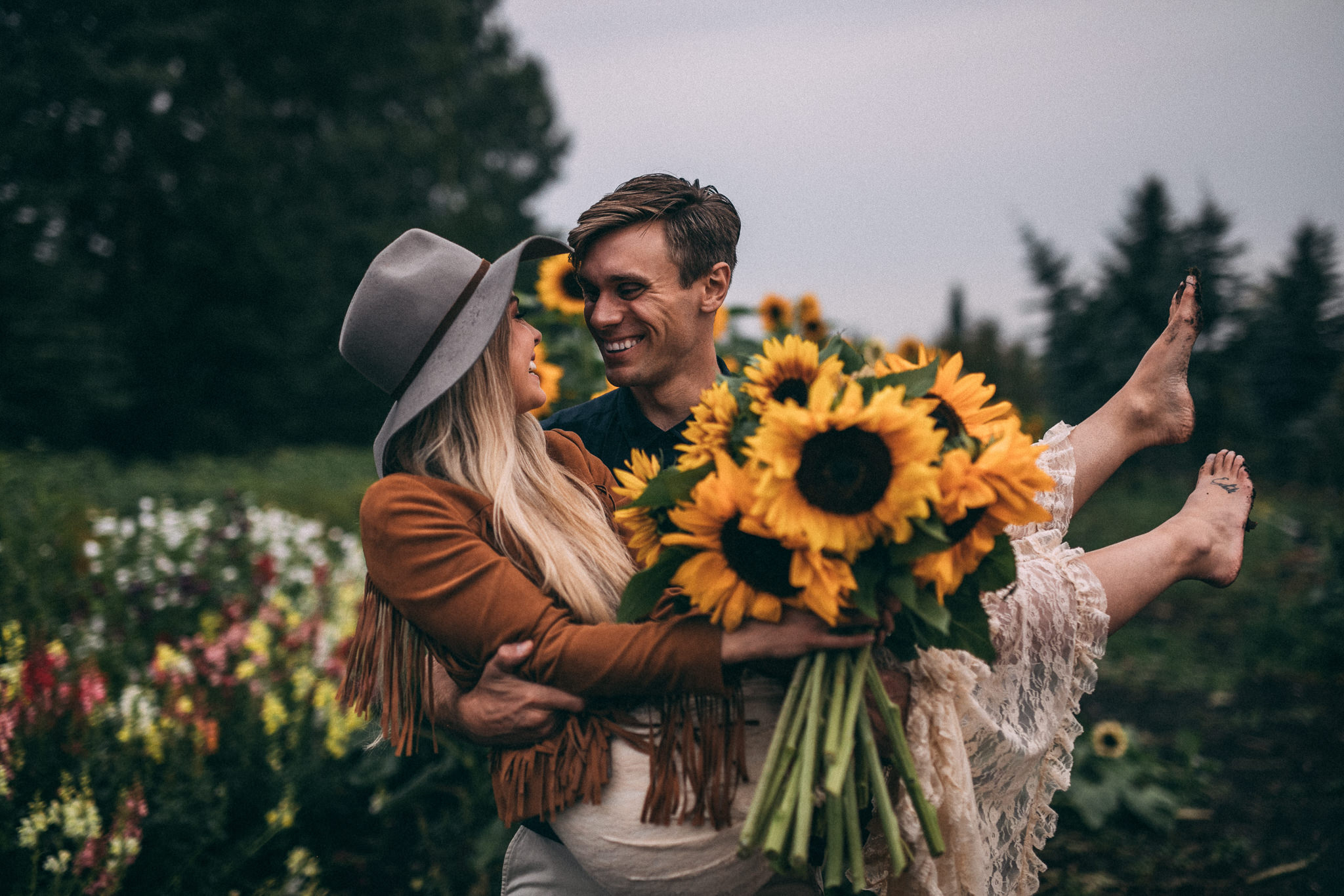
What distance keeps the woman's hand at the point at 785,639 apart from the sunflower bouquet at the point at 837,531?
25mm

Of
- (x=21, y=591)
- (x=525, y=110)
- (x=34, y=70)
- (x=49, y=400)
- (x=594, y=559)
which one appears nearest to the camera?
(x=594, y=559)

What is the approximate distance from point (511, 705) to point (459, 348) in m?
0.72

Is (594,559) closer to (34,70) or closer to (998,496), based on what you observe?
(998,496)

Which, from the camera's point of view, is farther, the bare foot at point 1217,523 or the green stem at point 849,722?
the bare foot at point 1217,523

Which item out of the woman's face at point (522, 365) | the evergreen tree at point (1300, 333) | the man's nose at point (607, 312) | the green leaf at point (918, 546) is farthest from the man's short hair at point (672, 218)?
the evergreen tree at point (1300, 333)

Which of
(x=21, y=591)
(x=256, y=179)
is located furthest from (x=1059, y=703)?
(x=256, y=179)

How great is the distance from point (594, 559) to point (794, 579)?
0.56m

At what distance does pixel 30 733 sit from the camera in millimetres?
2562

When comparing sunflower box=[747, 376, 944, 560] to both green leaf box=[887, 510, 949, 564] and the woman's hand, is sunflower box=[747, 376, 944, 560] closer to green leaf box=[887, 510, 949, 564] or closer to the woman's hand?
green leaf box=[887, 510, 949, 564]

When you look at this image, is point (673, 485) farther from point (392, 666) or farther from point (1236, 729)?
point (1236, 729)

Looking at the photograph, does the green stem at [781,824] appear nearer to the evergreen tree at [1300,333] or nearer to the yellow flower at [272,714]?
the yellow flower at [272,714]

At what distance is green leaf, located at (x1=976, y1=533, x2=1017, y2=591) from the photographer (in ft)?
4.53

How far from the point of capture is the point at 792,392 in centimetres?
142

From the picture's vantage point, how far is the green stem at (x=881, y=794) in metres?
1.34
